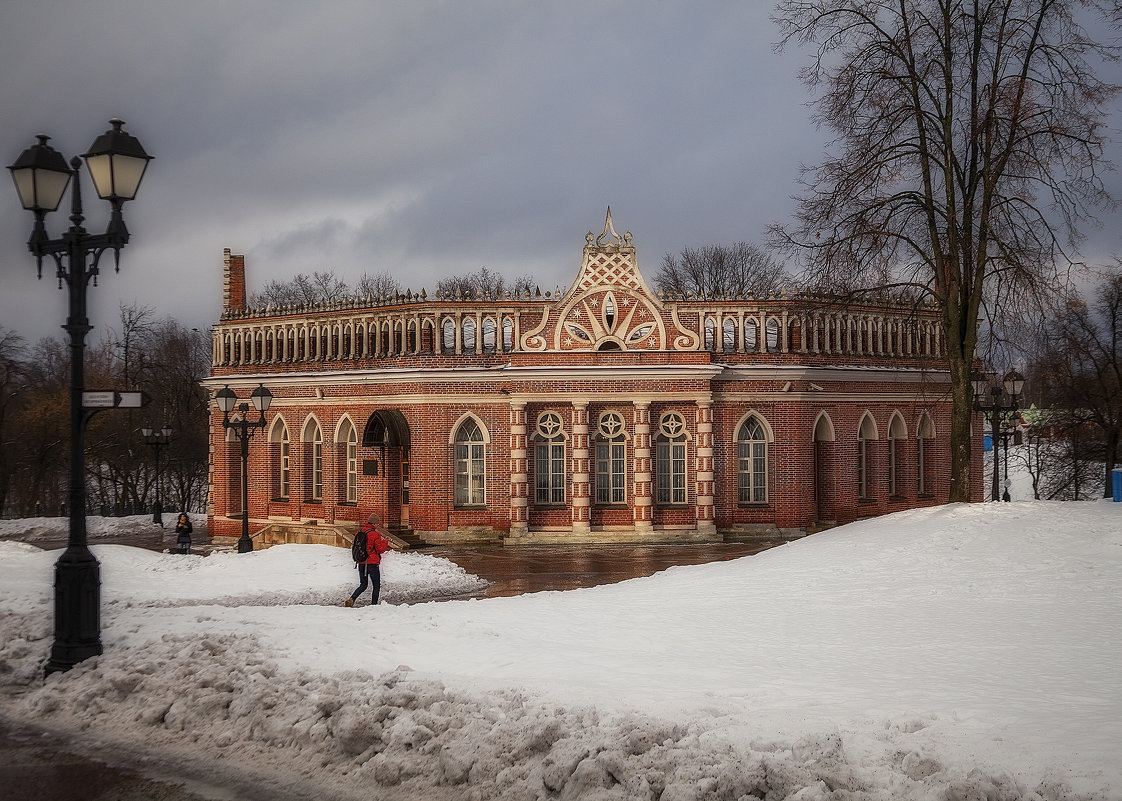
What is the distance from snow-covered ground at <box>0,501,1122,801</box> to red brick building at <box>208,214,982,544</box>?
11666mm

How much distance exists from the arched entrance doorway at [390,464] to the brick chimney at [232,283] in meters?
8.77

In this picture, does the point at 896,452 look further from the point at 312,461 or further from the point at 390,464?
the point at 312,461

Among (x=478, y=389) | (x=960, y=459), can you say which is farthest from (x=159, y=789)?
(x=478, y=389)

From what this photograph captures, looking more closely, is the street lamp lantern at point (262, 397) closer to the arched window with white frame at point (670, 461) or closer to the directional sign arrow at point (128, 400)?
the arched window with white frame at point (670, 461)

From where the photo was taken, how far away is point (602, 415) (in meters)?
26.6

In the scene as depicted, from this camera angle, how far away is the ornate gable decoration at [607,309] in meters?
26.9

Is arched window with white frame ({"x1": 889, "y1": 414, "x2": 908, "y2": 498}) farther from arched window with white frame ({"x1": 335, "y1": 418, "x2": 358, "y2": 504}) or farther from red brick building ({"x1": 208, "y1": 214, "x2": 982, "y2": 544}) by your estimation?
arched window with white frame ({"x1": 335, "y1": 418, "x2": 358, "y2": 504})

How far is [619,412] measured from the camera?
2656 cm

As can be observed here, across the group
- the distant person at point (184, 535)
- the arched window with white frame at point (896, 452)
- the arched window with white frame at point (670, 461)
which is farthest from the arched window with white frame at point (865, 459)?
the distant person at point (184, 535)

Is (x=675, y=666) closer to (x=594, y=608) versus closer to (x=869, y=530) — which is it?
(x=594, y=608)

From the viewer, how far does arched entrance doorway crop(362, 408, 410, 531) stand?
26844 mm

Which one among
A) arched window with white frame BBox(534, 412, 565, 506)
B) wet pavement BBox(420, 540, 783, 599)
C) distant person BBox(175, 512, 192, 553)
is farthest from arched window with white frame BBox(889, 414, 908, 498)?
distant person BBox(175, 512, 192, 553)

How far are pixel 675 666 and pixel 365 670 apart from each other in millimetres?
2910

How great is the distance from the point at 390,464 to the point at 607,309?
755cm
